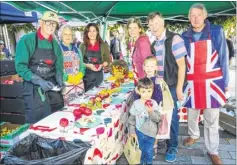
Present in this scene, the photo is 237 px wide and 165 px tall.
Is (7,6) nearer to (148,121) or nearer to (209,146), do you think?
(148,121)

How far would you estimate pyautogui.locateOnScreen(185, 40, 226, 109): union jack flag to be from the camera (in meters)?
2.89

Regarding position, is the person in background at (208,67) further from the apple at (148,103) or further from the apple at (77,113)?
the apple at (77,113)

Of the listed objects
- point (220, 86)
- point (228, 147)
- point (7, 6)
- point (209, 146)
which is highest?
point (7, 6)

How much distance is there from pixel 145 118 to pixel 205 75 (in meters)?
0.95

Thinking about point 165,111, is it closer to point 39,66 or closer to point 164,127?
point 164,127

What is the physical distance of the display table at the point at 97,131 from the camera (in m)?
2.16

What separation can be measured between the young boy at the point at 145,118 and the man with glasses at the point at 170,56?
0.32 metres

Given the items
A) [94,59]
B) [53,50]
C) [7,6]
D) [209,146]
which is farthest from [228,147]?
[7,6]

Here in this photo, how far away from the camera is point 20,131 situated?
3303mm

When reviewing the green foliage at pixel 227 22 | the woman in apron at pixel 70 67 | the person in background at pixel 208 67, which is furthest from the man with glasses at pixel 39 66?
the green foliage at pixel 227 22

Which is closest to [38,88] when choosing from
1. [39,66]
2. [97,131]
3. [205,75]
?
[39,66]

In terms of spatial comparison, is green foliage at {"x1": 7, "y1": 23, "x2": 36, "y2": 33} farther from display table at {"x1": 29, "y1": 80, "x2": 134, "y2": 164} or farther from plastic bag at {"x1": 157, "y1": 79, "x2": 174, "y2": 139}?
plastic bag at {"x1": 157, "y1": 79, "x2": 174, "y2": 139}

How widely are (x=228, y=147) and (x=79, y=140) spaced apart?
2436 mm

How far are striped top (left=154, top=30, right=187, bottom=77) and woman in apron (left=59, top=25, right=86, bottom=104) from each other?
134cm
